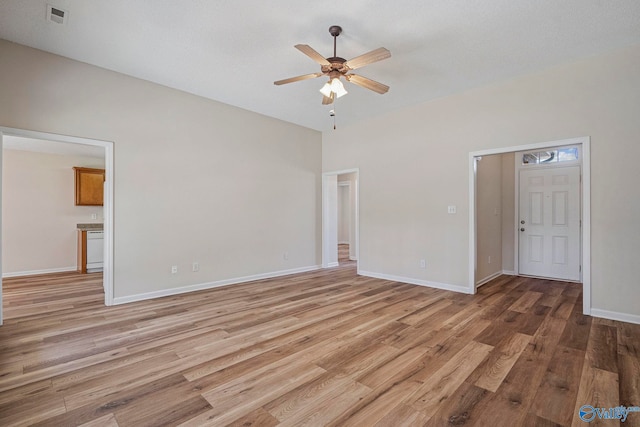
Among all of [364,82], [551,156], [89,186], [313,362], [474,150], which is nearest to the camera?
[313,362]

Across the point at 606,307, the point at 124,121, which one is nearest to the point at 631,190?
the point at 606,307

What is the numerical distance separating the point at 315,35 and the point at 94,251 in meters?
6.24

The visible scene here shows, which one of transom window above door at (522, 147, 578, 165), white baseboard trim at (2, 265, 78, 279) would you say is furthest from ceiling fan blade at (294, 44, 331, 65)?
white baseboard trim at (2, 265, 78, 279)

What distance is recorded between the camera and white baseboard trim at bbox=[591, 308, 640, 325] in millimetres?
3069

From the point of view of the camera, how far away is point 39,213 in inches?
232

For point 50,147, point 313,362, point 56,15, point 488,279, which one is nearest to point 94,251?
point 50,147

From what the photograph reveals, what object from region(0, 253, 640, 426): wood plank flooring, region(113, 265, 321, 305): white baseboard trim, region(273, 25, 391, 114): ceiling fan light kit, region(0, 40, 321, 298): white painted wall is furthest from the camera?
region(113, 265, 321, 305): white baseboard trim

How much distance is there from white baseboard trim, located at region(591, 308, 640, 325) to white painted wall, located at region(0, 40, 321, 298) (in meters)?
4.35

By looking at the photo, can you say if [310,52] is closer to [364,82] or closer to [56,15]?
[364,82]

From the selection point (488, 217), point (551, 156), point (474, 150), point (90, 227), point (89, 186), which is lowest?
point (90, 227)

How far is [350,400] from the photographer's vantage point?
1818 millimetres

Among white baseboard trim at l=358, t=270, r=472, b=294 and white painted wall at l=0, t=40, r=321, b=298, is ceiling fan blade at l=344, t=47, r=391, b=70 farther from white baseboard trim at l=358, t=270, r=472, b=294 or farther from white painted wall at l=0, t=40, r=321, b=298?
white baseboard trim at l=358, t=270, r=472, b=294

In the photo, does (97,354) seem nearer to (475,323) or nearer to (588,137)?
(475,323)

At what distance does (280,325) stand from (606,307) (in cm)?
356
